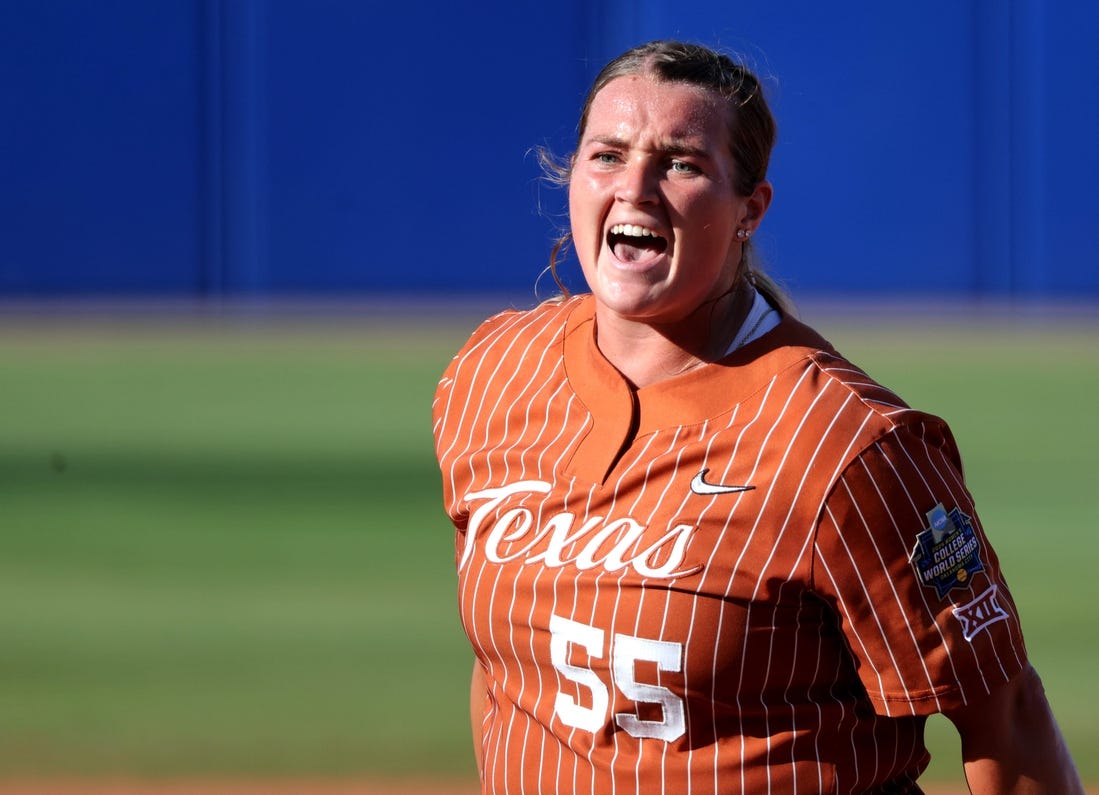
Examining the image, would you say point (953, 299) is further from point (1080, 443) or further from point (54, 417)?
point (54, 417)

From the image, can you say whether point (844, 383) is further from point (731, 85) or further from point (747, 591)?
point (731, 85)

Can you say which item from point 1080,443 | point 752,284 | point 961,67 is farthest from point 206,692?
point 961,67

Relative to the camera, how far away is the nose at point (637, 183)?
1.62 metres

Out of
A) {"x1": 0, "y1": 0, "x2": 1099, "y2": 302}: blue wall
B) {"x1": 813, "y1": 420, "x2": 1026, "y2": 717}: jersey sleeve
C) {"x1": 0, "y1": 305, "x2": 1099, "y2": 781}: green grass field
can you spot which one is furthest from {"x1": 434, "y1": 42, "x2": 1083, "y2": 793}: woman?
{"x1": 0, "y1": 0, "x2": 1099, "y2": 302}: blue wall

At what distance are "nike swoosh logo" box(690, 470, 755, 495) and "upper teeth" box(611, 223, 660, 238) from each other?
0.29 meters

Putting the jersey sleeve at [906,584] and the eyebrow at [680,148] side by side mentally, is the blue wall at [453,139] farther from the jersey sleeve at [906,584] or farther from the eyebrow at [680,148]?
the jersey sleeve at [906,584]

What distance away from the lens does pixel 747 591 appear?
1.51 meters

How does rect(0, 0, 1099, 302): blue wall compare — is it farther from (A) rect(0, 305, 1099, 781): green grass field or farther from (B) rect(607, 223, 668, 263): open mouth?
(B) rect(607, 223, 668, 263): open mouth

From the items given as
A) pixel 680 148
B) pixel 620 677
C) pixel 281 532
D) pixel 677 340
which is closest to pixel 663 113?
pixel 680 148

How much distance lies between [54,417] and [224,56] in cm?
296

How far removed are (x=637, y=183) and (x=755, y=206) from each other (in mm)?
189

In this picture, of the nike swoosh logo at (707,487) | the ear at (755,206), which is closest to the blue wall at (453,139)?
the ear at (755,206)

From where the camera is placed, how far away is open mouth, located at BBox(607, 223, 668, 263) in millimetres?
1635

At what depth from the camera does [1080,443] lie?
6969mm
